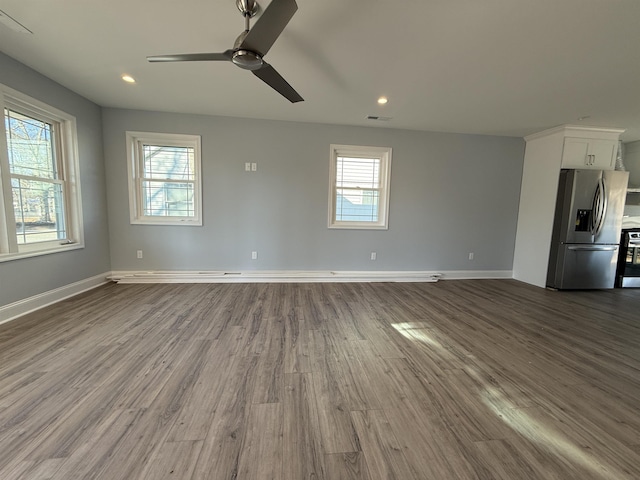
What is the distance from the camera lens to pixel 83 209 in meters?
3.49

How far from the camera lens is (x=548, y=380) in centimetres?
184

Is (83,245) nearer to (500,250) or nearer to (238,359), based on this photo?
(238,359)

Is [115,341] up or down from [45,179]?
down

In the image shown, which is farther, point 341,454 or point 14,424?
point 14,424

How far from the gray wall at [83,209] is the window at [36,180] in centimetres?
10

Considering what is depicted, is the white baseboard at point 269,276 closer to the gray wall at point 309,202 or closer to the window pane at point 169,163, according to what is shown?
the gray wall at point 309,202

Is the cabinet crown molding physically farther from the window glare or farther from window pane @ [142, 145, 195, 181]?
the window glare

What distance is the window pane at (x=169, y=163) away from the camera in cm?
405

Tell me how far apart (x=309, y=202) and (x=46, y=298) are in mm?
3605

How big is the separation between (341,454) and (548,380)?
1.70 m

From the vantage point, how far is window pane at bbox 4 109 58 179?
2658mm

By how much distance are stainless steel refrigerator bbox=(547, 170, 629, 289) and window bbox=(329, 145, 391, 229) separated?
8.99 ft

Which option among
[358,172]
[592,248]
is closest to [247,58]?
[358,172]

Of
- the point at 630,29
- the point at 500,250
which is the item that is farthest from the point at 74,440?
the point at 500,250
